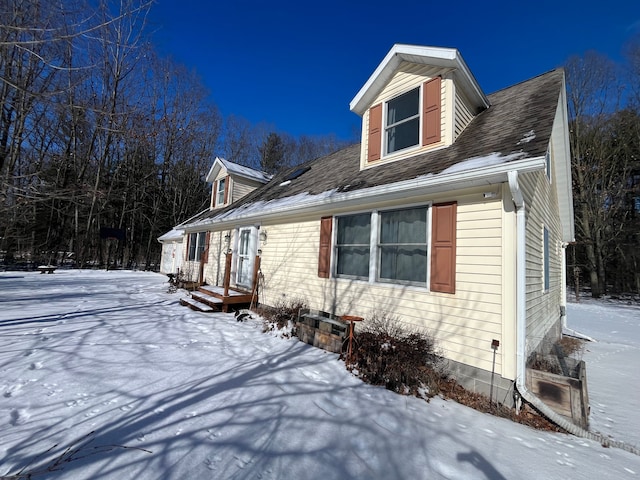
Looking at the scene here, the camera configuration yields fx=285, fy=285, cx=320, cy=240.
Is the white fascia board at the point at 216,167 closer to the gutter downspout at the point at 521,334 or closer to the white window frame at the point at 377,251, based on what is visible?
the white window frame at the point at 377,251

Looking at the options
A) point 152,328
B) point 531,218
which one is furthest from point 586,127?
point 152,328

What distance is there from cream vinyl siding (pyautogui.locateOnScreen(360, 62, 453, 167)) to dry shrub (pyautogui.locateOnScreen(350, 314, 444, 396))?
11.8 ft

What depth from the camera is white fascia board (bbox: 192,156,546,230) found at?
11.7 ft

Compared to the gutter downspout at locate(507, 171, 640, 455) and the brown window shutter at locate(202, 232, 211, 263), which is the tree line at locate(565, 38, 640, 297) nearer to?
the gutter downspout at locate(507, 171, 640, 455)

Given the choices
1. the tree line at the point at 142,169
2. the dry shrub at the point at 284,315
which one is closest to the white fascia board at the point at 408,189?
the dry shrub at the point at 284,315

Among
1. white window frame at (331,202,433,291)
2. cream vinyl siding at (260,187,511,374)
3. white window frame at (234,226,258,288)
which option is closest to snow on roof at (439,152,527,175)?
A: cream vinyl siding at (260,187,511,374)

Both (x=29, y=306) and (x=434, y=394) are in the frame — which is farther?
(x=29, y=306)

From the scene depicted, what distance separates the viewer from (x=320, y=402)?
3.29m

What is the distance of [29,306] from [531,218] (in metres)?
11.0

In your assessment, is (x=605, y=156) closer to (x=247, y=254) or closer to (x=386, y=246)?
(x=386, y=246)

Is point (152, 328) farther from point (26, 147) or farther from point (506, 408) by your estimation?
point (26, 147)

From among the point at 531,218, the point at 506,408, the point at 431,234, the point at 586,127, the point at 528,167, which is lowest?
the point at 506,408

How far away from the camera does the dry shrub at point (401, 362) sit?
3824 millimetres

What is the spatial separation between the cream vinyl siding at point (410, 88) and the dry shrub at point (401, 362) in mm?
3601
